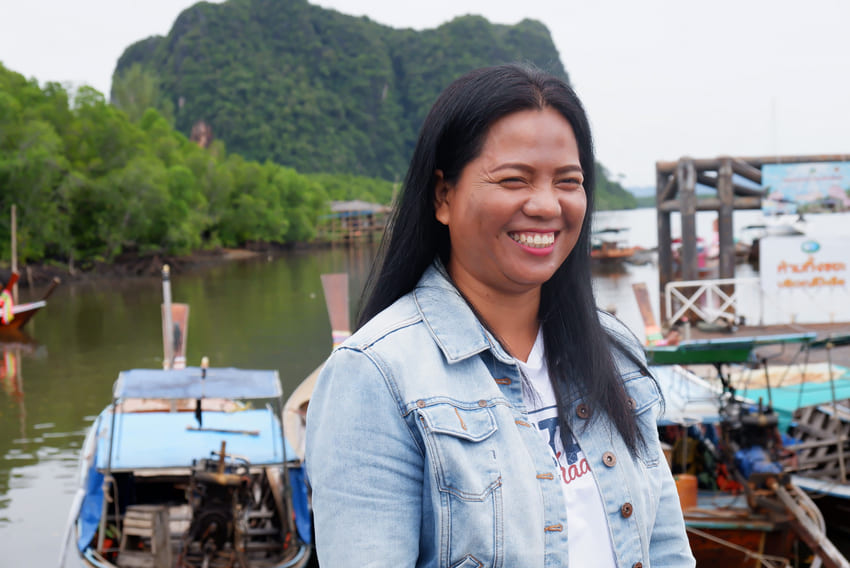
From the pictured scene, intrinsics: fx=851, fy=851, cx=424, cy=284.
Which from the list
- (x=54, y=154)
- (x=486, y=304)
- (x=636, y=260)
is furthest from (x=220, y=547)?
(x=636, y=260)

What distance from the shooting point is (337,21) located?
153 metres

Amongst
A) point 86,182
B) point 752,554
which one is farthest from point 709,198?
point 86,182

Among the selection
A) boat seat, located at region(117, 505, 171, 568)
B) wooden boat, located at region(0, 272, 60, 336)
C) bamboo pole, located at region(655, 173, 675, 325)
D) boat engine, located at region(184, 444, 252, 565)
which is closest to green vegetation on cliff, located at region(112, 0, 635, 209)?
wooden boat, located at region(0, 272, 60, 336)

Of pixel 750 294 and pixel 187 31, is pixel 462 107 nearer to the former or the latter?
pixel 750 294

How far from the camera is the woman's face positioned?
142 cm

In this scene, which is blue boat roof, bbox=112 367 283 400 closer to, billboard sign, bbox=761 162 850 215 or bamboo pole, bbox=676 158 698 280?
bamboo pole, bbox=676 158 698 280

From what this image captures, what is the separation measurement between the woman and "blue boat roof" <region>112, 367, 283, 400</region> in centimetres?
627

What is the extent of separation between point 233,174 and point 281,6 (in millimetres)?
98255

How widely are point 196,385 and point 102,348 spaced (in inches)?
615

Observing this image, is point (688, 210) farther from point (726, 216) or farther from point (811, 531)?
point (811, 531)

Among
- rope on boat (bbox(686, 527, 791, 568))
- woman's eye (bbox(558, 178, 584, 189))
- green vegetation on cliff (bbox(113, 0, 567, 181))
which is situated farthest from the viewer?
green vegetation on cliff (bbox(113, 0, 567, 181))

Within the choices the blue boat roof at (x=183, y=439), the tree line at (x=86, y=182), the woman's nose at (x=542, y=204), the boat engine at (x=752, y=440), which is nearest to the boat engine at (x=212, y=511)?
the blue boat roof at (x=183, y=439)

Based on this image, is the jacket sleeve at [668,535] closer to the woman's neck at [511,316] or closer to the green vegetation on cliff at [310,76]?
the woman's neck at [511,316]

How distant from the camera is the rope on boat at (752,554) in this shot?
7.19 meters
